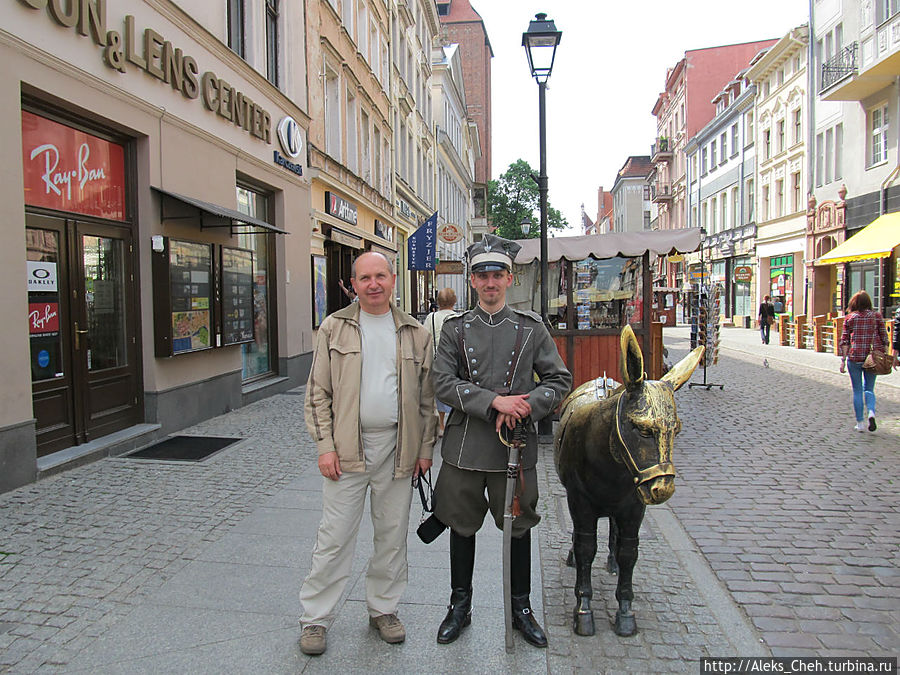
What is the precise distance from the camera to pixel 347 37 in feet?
51.0

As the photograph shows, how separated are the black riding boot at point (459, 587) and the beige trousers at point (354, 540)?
0.86 feet

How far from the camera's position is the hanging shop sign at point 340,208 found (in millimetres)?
14211

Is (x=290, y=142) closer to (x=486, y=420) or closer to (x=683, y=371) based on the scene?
(x=486, y=420)

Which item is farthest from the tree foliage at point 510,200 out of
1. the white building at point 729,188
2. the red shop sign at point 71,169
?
the red shop sign at point 71,169

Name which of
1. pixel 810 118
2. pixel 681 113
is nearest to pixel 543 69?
pixel 810 118

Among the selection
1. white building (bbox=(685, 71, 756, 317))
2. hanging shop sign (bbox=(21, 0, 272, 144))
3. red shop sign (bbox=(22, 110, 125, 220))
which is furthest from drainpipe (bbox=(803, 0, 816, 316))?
red shop sign (bbox=(22, 110, 125, 220))

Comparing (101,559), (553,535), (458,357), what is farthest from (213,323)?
(458,357)

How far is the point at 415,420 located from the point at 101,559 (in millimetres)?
2426

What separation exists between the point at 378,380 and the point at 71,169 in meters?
5.44

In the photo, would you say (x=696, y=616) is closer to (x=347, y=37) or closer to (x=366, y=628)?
(x=366, y=628)

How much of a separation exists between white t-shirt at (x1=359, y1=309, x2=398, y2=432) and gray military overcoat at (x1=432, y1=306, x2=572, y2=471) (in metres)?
0.22

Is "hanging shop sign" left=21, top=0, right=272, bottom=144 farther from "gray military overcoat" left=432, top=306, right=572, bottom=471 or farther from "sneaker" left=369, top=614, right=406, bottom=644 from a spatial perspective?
"sneaker" left=369, top=614, right=406, bottom=644

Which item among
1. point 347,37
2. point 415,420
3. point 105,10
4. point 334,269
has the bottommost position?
point 415,420

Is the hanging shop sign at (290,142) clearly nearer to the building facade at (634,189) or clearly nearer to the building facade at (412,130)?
the building facade at (412,130)
